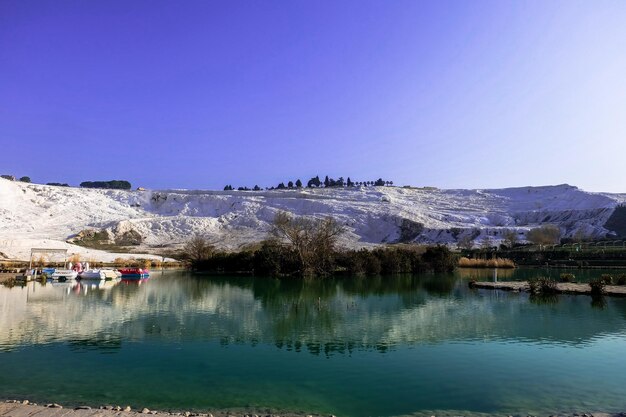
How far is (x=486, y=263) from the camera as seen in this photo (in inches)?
1818

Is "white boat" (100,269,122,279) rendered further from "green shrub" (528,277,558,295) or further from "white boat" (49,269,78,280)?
"green shrub" (528,277,558,295)

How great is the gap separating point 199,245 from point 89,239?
2342cm

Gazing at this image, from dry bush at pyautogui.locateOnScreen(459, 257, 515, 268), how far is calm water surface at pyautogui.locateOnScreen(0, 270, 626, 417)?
2564 centimetres

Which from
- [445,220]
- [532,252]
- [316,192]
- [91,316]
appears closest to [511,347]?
[91,316]

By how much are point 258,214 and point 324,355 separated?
65.2 metres

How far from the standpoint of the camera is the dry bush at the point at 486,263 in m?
44.9

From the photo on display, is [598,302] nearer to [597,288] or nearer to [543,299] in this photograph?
[543,299]

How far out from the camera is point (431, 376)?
29.2 feet

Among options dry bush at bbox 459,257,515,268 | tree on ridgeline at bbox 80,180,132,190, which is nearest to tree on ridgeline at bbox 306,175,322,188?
tree on ridgeline at bbox 80,180,132,190

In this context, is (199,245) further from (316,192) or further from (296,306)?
(316,192)

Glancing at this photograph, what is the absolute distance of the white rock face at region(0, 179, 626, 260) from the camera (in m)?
64.0

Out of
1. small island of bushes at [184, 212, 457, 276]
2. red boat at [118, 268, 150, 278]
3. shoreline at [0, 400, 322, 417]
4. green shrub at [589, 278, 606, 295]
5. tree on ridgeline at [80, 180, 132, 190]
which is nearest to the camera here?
shoreline at [0, 400, 322, 417]

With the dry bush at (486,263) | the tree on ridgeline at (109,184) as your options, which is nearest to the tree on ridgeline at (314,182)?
the tree on ridgeline at (109,184)

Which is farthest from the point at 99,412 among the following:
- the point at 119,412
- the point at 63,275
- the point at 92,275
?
the point at 63,275
